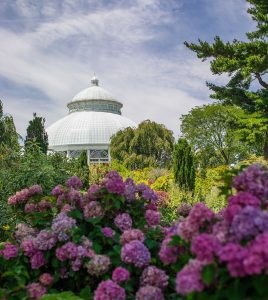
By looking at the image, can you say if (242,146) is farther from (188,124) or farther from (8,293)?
(8,293)

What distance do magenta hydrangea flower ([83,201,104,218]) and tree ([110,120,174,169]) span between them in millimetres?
27216

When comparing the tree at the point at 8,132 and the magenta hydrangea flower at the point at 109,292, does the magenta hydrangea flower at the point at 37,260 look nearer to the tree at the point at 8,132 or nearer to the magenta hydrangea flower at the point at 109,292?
the magenta hydrangea flower at the point at 109,292

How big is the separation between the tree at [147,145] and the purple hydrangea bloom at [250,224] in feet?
93.3

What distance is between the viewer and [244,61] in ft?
57.7

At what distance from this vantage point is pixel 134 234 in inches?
104

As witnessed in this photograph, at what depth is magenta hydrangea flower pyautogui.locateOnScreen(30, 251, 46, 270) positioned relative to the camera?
9.20 feet

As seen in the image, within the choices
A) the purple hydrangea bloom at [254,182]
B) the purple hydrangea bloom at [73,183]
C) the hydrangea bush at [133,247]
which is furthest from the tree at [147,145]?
the purple hydrangea bloom at [254,182]

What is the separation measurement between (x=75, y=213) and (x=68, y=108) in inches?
2699

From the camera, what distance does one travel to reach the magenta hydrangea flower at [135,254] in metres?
2.46

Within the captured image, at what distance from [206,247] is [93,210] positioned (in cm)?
137

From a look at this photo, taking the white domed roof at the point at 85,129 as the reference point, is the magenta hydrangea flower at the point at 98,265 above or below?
below

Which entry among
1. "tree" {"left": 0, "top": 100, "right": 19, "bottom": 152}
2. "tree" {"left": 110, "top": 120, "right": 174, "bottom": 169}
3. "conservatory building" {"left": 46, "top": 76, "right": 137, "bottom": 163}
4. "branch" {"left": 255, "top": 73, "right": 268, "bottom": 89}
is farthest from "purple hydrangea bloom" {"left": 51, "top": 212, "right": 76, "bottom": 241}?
"conservatory building" {"left": 46, "top": 76, "right": 137, "bottom": 163}

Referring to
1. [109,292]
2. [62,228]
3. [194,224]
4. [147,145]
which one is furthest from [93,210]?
[147,145]

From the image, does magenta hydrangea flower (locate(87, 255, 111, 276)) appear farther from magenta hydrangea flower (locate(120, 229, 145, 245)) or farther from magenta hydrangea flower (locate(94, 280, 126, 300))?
magenta hydrangea flower (locate(94, 280, 126, 300))
